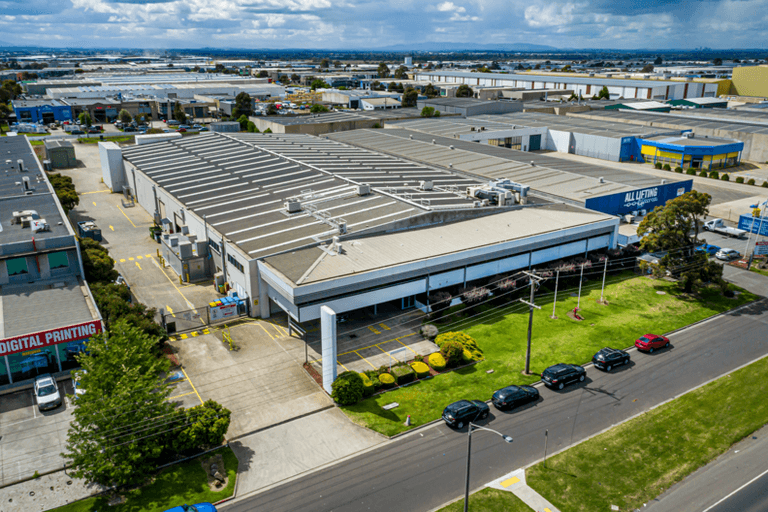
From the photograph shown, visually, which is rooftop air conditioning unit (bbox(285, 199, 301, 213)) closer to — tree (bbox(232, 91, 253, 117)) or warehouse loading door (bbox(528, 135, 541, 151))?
warehouse loading door (bbox(528, 135, 541, 151))

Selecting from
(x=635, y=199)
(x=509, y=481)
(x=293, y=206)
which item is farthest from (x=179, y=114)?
(x=509, y=481)

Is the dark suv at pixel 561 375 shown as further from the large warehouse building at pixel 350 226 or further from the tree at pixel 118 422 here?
the tree at pixel 118 422

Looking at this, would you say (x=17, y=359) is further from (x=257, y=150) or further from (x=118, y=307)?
(x=257, y=150)

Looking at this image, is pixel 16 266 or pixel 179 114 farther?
→ pixel 179 114

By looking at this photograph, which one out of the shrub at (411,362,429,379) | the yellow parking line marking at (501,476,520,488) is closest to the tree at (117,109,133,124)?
the shrub at (411,362,429,379)

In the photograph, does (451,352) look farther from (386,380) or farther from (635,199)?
(635,199)

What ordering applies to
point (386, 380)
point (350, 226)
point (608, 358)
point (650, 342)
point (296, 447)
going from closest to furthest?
point (296, 447) → point (386, 380) → point (608, 358) → point (650, 342) → point (350, 226)
